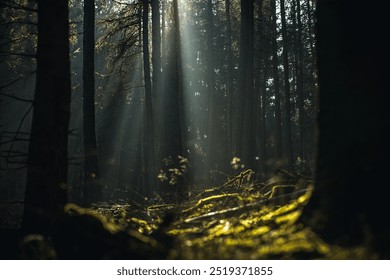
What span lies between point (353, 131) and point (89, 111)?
1074cm

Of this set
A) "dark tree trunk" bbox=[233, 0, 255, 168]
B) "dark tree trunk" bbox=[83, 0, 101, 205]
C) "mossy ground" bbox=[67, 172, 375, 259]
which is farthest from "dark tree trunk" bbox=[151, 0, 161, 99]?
"mossy ground" bbox=[67, 172, 375, 259]

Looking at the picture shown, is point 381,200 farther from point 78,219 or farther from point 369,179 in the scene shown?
point 78,219

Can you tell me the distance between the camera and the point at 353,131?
16.2ft

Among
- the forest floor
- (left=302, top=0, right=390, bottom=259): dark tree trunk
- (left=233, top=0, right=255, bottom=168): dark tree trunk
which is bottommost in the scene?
the forest floor

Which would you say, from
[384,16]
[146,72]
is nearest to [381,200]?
[384,16]

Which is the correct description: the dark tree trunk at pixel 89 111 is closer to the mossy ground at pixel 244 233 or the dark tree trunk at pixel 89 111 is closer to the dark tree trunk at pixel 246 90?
the dark tree trunk at pixel 246 90

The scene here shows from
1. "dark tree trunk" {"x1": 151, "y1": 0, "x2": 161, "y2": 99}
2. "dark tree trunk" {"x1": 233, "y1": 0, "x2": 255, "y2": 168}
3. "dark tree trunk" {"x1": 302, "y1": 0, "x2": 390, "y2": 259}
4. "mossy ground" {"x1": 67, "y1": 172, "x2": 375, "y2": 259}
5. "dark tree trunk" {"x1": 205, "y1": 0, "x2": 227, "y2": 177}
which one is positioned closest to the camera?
"mossy ground" {"x1": 67, "y1": 172, "x2": 375, "y2": 259}

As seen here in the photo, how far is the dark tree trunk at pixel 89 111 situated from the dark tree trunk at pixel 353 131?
9806 mm

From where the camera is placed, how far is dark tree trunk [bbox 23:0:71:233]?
21.1ft

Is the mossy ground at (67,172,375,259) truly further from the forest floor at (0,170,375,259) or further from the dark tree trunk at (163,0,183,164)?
the dark tree trunk at (163,0,183,164)

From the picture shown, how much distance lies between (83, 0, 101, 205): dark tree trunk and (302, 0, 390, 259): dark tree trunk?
981 cm

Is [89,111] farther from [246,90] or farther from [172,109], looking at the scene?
[246,90]

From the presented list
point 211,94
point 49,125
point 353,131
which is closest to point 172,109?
point 49,125
